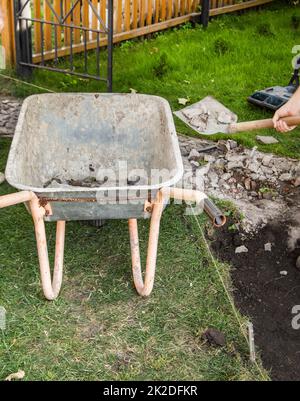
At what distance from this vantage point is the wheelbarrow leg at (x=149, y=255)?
3.18 meters

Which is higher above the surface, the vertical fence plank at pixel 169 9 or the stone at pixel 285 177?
the vertical fence plank at pixel 169 9

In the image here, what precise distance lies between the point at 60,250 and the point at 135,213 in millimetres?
699

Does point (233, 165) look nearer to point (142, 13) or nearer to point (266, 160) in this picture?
point (266, 160)

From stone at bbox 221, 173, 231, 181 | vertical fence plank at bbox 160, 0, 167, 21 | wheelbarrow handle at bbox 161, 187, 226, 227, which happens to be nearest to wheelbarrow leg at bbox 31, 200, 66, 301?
wheelbarrow handle at bbox 161, 187, 226, 227

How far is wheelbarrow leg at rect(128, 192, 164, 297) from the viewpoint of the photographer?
125 inches

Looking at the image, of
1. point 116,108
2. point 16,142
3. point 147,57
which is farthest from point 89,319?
point 147,57

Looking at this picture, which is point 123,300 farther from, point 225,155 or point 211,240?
point 225,155

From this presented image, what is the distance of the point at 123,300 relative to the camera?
3.63 metres

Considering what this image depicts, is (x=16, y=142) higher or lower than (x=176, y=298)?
higher

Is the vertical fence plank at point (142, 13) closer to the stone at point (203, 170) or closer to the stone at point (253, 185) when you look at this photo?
the stone at point (203, 170)

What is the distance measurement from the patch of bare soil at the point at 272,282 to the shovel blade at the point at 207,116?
1280 mm

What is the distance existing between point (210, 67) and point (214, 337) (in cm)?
434

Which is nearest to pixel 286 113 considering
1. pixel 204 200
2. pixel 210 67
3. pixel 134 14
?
pixel 204 200

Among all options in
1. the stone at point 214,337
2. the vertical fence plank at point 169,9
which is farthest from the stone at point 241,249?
the vertical fence plank at point 169,9
